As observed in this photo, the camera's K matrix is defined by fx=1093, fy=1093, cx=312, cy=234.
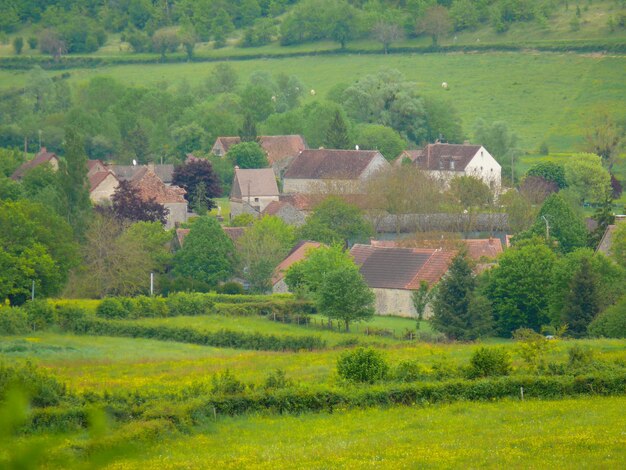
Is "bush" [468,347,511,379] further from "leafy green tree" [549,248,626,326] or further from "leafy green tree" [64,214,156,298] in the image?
"leafy green tree" [64,214,156,298]

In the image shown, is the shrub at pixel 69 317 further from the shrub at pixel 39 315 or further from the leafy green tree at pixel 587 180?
the leafy green tree at pixel 587 180

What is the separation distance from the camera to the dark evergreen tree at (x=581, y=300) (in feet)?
131

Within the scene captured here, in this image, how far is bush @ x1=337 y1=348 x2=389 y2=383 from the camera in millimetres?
22531

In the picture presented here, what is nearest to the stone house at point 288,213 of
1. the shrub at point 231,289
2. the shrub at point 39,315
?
the shrub at point 231,289

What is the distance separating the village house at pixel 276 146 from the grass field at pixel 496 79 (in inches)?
808

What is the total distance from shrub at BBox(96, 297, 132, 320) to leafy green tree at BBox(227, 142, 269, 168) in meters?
48.5

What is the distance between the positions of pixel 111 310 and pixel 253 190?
35.8 metres

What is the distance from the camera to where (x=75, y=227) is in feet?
184

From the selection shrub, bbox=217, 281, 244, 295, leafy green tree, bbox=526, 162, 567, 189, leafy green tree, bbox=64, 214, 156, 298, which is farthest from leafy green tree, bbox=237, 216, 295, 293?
leafy green tree, bbox=526, 162, 567, 189

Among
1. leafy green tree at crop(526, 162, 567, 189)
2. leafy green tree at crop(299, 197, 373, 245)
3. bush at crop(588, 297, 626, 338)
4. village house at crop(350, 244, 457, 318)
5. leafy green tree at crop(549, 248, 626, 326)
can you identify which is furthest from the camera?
leafy green tree at crop(526, 162, 567, 189)

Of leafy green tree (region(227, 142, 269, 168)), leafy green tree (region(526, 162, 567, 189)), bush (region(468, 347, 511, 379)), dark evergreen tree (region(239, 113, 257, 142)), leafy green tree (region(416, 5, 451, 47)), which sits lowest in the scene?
bush (region(468, 347, 511, 379))

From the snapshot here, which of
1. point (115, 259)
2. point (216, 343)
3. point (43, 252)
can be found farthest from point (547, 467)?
point (115, 259)

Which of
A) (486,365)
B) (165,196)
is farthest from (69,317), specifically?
(165,196)

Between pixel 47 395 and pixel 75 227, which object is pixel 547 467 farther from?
pixel 75 227
